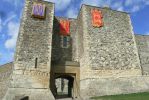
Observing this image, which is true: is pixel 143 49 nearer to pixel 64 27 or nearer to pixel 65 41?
pixel 65 41

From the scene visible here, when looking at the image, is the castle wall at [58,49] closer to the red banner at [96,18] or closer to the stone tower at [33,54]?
the stone tower at [33,54]

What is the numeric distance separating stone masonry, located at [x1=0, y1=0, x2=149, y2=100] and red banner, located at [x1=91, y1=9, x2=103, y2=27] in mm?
336

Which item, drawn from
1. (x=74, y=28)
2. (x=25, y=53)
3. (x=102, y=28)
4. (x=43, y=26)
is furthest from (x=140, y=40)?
(x=25, y=53)

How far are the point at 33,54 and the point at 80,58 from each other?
4.07m

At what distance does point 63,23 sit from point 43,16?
256cm

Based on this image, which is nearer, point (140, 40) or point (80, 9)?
point (80, 9)

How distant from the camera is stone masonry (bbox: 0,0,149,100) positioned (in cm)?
1411

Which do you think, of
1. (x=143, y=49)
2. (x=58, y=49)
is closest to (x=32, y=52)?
(x=58, y=49)

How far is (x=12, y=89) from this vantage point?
13.2 m

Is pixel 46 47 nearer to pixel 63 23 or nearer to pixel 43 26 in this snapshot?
pixel 43 26

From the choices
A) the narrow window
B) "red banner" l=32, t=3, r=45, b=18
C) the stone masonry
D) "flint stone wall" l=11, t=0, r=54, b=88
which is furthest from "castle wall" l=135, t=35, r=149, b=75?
"red banner" l=32, t=3, r=45, b=18

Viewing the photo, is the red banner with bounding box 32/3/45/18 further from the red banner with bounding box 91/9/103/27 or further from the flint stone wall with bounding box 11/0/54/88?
the red banner with bounding box 91/9/103/27

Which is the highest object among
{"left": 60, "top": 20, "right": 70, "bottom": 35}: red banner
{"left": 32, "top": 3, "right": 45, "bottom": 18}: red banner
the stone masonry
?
{"left": 32, "top": 3, "right": 45, "bottom": 18}: red banner

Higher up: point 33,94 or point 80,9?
point 80,9
